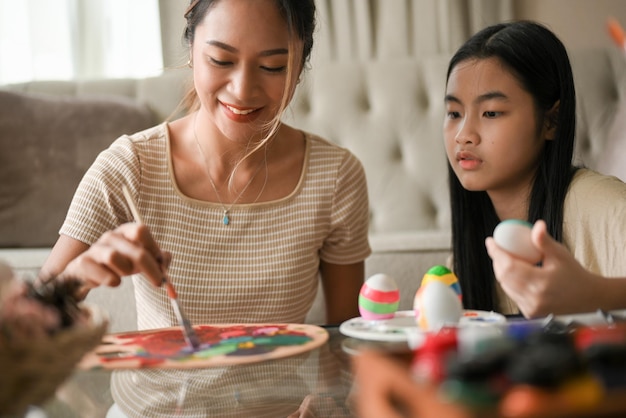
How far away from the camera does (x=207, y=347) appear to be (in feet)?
3.06

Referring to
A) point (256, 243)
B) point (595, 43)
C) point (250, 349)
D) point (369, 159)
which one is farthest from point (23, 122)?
point (595, 43)

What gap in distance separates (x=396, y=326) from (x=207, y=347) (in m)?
0.23

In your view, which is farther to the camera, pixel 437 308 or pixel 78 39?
pixel 78 39

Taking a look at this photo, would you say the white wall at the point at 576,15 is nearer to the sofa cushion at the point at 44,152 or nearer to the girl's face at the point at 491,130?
the sofa cushion at the point at 44,152

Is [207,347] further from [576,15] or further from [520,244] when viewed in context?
[576,15]

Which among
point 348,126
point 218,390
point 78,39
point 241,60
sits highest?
point 78,39

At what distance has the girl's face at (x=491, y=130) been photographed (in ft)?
5.04

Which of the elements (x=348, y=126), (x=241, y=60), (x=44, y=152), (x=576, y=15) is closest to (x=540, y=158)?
(x=241, y=60)

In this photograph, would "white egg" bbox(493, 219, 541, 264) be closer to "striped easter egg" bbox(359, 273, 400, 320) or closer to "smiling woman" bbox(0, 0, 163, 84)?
"striped easter egg" bbox(359, 273, 400, 320)

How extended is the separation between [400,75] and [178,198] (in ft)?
4.60

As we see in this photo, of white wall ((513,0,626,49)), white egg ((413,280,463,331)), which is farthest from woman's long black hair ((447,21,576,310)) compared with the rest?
white wall ((513,0,626,49))

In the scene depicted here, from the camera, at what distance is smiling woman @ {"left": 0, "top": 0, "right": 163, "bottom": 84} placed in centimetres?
349

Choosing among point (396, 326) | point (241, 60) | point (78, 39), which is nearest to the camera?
point (396, 326)

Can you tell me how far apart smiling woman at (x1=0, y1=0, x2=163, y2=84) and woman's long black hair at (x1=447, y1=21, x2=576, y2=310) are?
7.00 ft
